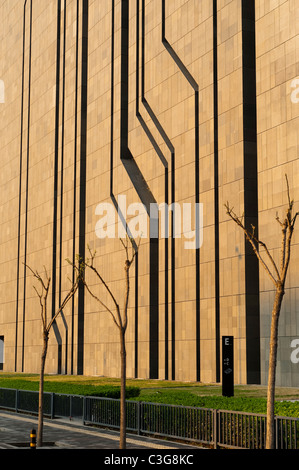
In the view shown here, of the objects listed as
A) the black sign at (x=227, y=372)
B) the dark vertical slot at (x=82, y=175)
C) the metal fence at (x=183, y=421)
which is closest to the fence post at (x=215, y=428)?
the metal fence at (x=183, y=421)

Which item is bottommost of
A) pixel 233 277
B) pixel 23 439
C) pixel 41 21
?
pixel 23 439

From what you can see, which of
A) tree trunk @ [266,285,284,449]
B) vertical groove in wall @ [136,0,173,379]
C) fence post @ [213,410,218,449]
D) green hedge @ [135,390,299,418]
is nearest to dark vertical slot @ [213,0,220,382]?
vertical groove in wall @ [136,0,173,379]

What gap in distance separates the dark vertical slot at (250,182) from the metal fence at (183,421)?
1385 centimetres

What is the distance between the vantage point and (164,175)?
47188 millimetres

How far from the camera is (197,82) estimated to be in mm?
44719

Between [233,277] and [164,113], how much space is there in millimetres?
14257

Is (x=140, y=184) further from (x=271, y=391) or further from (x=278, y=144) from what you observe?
(x=271, y=391)

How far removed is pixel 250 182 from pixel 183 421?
21.9 metres

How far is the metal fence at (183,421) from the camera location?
677 inches

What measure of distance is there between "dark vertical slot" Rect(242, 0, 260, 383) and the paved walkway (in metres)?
14.8

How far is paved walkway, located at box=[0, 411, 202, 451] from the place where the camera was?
19453 mm

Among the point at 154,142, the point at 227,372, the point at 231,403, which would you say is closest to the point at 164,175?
the point at 154,142
